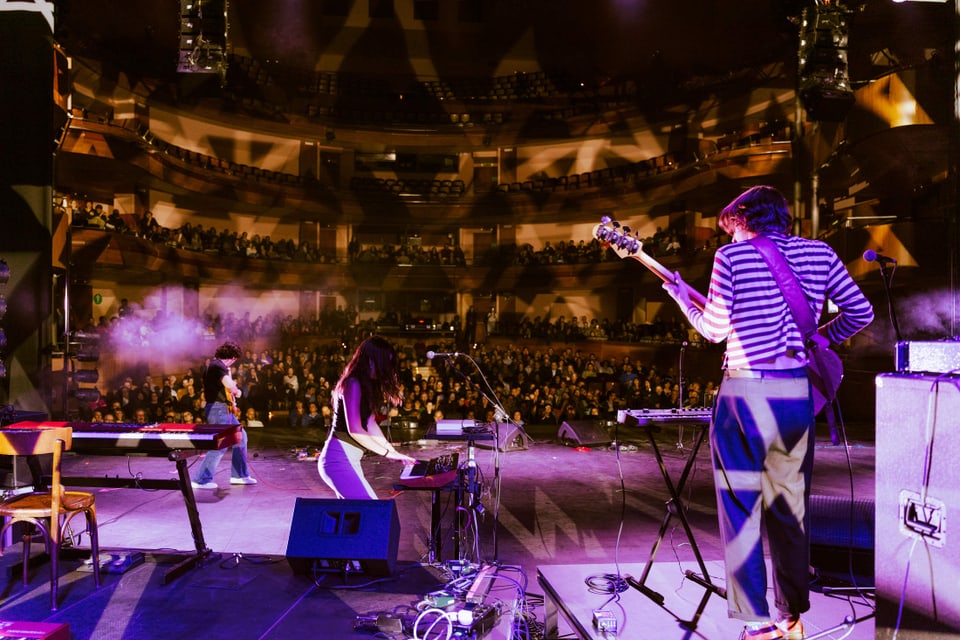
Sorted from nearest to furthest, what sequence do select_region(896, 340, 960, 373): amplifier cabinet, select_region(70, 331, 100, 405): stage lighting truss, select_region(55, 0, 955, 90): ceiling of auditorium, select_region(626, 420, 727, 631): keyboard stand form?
select_region(896, 340, 960, 373): amplifier cabinet < select_region(626, 420, 727, 631): keyboard stand < select_region(70, 331, 100, 405): stage lighting truss < select_region(55, 0, 955, 90): ceiling of auditorium

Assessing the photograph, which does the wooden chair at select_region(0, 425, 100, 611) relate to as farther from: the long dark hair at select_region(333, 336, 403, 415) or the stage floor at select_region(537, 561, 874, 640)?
the stage floor at select_region(537, 561, 874, 640)

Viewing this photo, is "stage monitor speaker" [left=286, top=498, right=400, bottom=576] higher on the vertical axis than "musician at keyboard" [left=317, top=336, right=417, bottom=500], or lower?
lower

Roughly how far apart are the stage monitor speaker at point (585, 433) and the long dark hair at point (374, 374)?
6.34 m

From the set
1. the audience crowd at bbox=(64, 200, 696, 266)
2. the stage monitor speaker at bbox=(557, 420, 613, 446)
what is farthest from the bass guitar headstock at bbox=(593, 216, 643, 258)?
the audience crowd at bbox=(64, 200, 696, 266)

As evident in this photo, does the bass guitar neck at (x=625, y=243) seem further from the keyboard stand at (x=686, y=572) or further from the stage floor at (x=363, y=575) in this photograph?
the stage floor at (x=363, y=575)

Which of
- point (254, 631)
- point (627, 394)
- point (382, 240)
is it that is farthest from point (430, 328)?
point (254, 631)

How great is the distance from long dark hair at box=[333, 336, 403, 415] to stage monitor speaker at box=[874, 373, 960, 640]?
2435 mm

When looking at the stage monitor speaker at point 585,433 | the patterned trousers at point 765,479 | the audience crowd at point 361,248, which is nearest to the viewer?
the patterned trousers at point 765,479

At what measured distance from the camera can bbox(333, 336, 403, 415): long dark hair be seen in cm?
366

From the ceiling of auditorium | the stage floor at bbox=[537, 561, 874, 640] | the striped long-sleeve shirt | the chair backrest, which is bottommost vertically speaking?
the stage floor at bbox=[537, 561, 874, 640]

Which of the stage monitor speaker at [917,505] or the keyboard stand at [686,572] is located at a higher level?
the stage monitor speaker at [917,505]

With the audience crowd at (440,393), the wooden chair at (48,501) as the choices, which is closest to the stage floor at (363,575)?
the wooden chair at (48,501)

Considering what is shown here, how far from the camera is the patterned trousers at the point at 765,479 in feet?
6.72

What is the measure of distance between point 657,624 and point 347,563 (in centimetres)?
185
